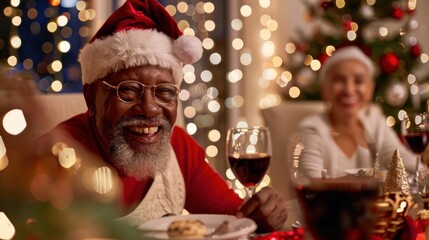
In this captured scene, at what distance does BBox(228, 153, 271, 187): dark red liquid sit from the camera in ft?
3.81

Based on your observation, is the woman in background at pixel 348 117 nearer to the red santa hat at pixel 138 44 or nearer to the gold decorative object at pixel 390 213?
the red santa hat at pixel 138 44

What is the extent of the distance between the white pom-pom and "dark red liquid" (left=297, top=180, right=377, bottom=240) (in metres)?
1.06

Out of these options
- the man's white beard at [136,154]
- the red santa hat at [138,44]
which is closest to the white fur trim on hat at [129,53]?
the red santa hat at [138,44]

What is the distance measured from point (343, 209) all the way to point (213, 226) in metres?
0.32

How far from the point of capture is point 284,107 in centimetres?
250

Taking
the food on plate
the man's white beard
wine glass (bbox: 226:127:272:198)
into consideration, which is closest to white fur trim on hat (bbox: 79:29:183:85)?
the man's white beard

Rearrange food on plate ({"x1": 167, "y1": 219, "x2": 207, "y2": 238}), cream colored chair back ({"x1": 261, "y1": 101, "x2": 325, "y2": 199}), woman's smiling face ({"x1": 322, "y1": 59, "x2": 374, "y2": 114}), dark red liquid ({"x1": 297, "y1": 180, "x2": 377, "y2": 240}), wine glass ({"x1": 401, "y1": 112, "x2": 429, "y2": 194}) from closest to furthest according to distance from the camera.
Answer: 1. dark red liquid ({"x1": 297, "y1": 180, "x2": 377, "y2": 240})
2. food on plate ({"x1": 167, "y1": 219, "x2": 207, "y2": 238})
3. wine glass ({"x1": 401, "y1": 112, "x2": 429, "y2": 194})
4. cream colored chair back ({"x1": 261, "y1": 101, "x2": 325, "y2": 199})
5. woman's smiling face ({"x1": 322, "y1": 59, "x2": 374, "y2": 114})

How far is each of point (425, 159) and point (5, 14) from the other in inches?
107

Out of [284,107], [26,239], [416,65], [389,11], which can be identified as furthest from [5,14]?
[26,239]

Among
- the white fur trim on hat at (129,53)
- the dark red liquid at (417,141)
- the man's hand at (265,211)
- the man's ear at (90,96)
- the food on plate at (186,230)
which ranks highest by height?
the white fur trim on hat at (129,53)

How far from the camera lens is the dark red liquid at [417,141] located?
5.22 ft

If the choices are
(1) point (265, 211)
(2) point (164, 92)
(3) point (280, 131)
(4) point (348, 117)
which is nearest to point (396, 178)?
(1) point (265, 211)

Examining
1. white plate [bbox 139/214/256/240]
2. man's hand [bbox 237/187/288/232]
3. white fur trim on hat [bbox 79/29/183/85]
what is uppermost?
white fur trim on hat [bbox 79/29/183/85]

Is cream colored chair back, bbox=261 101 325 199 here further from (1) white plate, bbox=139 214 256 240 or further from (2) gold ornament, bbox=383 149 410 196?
(1) white plate, bbox=139 214 256 240
